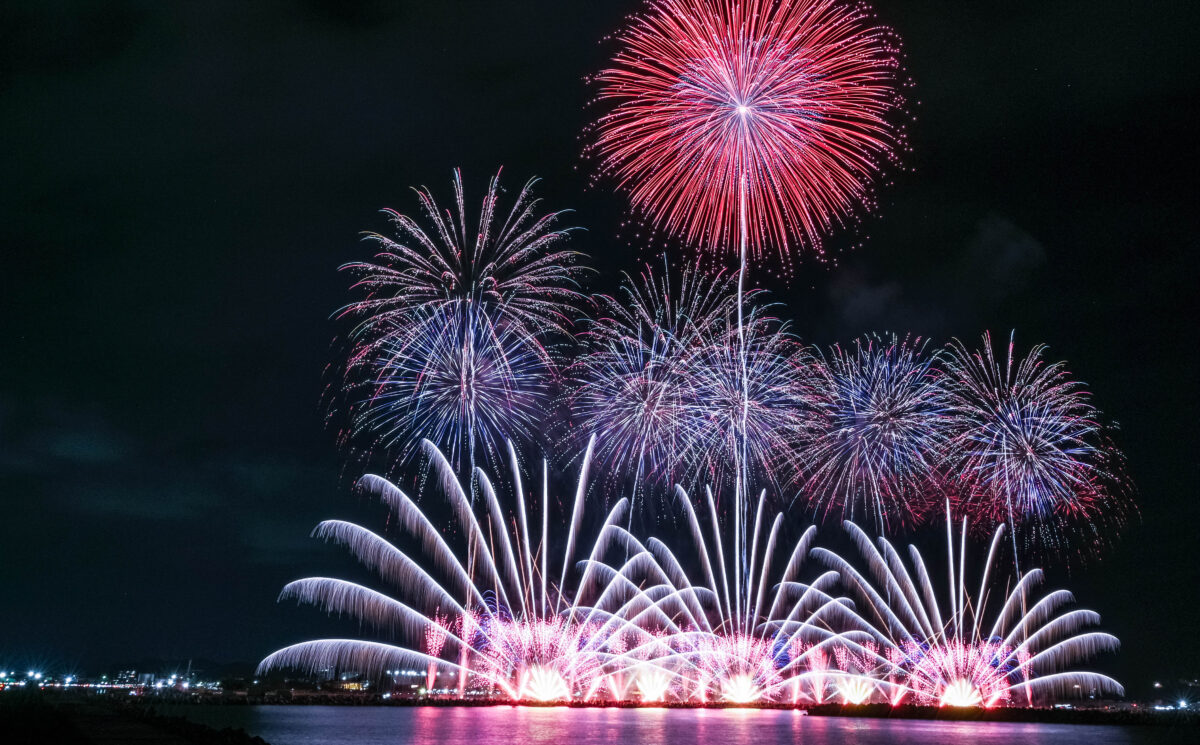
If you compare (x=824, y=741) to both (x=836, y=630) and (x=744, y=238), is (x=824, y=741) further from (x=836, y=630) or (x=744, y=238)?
(x=836, y=630)

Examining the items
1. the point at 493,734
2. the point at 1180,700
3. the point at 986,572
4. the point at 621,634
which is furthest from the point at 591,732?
the point at 1180,700

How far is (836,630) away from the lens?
57875mm

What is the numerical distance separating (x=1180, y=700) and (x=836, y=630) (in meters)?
46.6

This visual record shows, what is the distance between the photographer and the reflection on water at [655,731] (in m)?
31.6

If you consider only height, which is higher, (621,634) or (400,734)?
(621,634)

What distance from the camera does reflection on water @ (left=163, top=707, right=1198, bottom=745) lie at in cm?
3158

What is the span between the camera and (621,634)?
54.1 metres

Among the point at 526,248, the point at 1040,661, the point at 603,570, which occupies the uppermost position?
the point at 526,248

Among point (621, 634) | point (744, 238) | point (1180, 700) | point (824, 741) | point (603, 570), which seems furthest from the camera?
point (1180, 700)

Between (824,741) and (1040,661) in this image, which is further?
(1040,661)

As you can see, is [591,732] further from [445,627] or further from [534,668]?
[534,668]

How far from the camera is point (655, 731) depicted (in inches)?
1422

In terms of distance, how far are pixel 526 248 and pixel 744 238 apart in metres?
7.78

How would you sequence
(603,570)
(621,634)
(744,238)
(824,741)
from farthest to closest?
(621,634) → (603,570) → (744,238) → (824,741)
